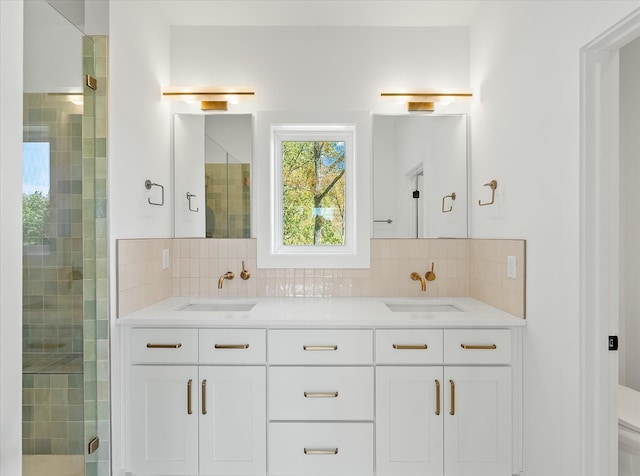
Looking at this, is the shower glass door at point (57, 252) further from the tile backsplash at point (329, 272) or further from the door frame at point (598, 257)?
the door frame at point (598, 257)

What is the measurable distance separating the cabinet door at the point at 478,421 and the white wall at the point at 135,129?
→ 5.38ft

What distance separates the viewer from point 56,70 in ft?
4.99

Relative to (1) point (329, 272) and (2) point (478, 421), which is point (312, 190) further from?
(2) point (478, 421)

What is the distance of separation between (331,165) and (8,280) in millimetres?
2098

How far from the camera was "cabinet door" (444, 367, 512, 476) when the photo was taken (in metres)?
1.87

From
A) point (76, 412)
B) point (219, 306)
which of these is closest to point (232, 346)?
point (219, 306)

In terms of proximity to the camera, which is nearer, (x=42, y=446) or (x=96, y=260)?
(x=42, y=446)

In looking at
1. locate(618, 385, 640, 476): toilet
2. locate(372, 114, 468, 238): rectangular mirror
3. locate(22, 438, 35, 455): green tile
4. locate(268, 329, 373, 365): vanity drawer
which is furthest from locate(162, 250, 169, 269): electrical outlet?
locate(618, 385, 640, 476): toilet

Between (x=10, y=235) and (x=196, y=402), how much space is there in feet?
4.83

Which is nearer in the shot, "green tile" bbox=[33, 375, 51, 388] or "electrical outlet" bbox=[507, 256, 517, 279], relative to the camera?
"green tile" bbox=[33, 375, 51, 388]

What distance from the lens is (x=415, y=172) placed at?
2521 millimetres

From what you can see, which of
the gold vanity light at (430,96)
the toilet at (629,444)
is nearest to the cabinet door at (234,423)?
the toilet at (629,444)

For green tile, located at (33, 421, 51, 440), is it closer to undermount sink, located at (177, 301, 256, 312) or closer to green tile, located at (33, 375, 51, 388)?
green tile, located at (33, 375, 51, 388)

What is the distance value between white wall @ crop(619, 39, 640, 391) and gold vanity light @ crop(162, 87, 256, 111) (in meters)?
2.21
